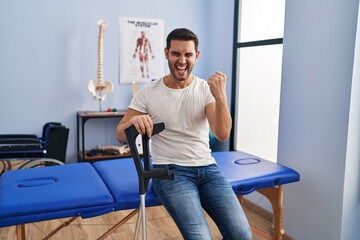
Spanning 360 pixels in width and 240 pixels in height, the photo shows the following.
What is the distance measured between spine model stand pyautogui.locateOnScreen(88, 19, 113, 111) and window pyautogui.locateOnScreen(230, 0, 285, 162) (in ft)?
3.96

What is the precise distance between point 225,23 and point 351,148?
6.28 ft

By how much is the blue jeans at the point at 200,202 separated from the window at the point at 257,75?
1.38 m

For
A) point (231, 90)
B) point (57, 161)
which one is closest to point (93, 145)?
point (57, 161)

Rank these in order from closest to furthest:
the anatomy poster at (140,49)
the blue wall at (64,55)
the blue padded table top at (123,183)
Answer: the blue padded table top at (123,183) → the blue wall at (64,55) → the anatomy poster at (140,49)

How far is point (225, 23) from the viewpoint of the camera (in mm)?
3447

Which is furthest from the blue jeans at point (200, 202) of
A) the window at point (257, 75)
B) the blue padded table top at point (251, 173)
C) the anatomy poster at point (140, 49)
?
the anatomy poster at point (140, 49)

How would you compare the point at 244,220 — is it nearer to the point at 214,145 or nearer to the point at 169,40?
the point at 169,40

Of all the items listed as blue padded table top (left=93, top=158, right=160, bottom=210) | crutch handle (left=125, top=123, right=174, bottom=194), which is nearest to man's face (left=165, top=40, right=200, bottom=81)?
crutch handle (left=125, top=123, right=174, bottom=194)

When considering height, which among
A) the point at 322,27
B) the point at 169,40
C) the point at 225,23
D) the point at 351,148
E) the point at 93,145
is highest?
the point at 225,23

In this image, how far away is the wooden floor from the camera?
240 centimetres

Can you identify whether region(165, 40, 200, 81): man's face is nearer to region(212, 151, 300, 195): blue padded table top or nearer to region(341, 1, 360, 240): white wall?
region(212, 151, 300, 195): blue padded table top

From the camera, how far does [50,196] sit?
1547 mm

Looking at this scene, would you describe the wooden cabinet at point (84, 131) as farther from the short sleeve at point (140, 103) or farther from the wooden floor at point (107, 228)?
the short sleeve at point (140, 103)

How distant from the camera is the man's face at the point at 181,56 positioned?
1.66m
